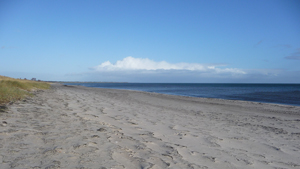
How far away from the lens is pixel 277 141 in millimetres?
5203

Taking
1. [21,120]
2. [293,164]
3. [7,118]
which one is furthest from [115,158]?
[7,118]

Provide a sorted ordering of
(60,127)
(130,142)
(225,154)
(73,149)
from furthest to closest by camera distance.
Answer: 1. (60,127)
2. (130,142)
3. (225,154)
4. (73,149)

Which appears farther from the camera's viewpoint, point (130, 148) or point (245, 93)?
point (245, 93)

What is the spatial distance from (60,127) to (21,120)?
1.28m

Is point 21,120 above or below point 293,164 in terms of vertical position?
above

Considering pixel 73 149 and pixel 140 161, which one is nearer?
pixel 140 161

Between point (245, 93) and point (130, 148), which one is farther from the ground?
point (130, 148)

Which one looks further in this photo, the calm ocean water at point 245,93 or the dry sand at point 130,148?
the calm ocean water at point 245,93

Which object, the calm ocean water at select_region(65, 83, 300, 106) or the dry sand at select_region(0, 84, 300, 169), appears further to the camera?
the calm ocean water at select_region(65, 83, 300, 106)

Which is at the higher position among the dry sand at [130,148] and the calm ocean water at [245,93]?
the dry sand at [130,148]

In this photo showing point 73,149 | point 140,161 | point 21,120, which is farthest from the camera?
point 21,120

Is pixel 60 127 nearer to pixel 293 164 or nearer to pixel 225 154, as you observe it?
pixel 225 154

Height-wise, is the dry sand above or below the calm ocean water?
above

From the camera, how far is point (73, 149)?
140 inches
